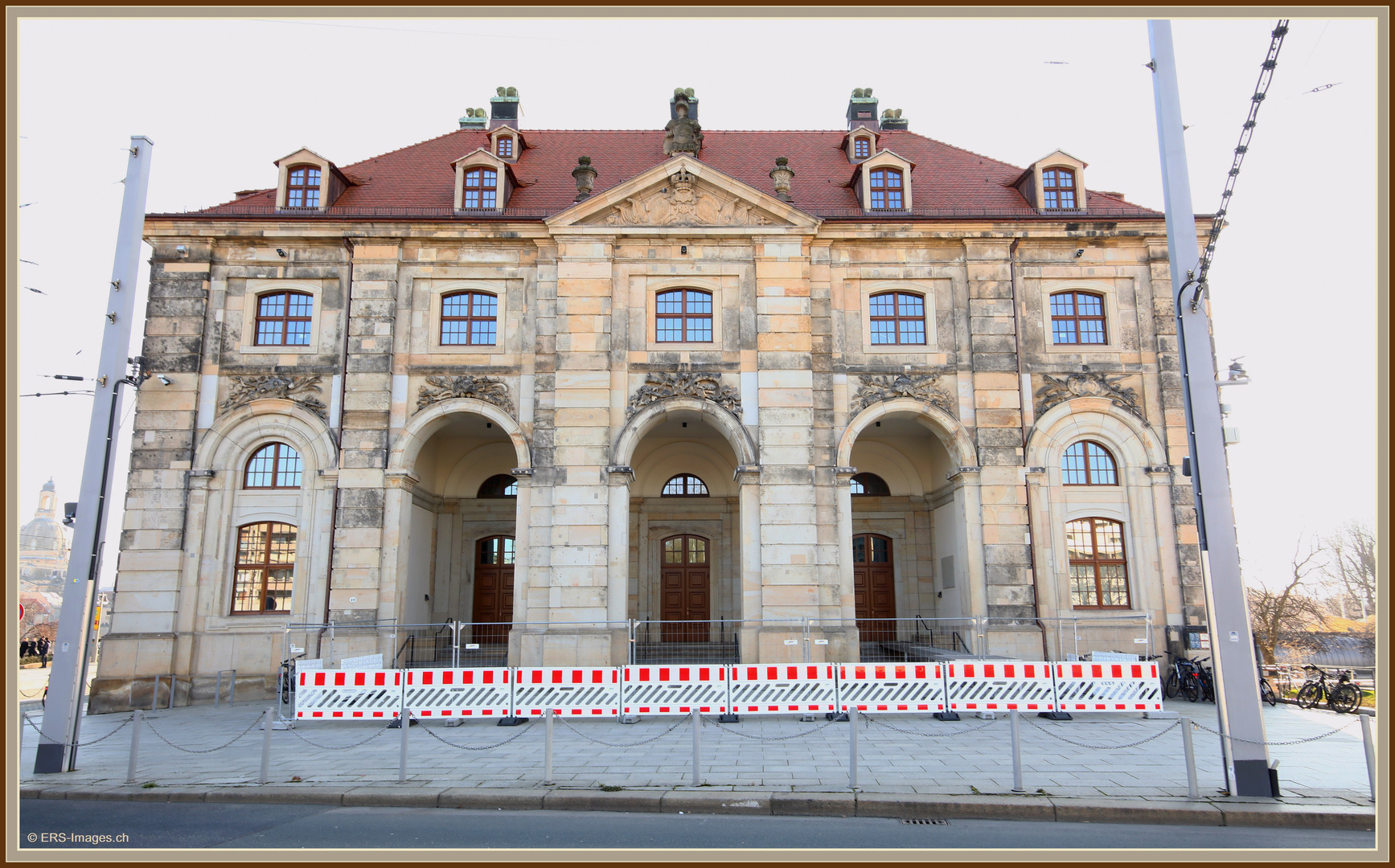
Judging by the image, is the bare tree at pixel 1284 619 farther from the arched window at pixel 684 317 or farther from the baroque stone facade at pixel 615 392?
the arched window at pixel 684 317

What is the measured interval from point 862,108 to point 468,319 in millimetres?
18938

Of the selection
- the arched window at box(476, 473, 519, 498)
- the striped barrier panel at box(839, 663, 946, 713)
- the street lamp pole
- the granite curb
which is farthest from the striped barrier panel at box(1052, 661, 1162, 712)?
the arched window at box(476, 473, 519, 498)

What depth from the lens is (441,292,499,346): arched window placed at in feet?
72.0

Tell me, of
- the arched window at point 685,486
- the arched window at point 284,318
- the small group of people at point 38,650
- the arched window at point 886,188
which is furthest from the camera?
the small group of people at point 38,650

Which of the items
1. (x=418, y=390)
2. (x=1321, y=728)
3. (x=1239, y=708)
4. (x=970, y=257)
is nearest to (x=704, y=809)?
(x=1239, y=708)

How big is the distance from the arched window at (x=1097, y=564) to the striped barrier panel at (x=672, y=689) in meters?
10.9

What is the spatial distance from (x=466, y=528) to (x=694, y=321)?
10.0 meters

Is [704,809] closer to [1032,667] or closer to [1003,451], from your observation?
[1032,667]

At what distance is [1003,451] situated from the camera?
69.0 feet

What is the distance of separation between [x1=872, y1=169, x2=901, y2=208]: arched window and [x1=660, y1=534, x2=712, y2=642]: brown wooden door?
11550 mm

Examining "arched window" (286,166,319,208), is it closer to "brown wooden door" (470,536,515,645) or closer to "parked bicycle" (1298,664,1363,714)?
"brown wooden door" (470,536,515,645)

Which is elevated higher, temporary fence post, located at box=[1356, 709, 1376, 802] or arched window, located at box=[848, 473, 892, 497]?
arched window, located at box=[848, 473, 892, 497]

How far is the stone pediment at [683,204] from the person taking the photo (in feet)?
70.4

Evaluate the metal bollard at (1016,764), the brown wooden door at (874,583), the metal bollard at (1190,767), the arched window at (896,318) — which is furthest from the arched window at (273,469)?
the metal bollard at (1190,767)
